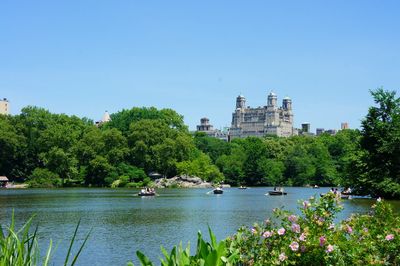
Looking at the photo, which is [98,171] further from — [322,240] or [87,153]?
[322,240]

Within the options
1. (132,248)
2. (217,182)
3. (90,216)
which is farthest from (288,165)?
(132,248)

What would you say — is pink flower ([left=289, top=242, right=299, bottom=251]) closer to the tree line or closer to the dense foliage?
the tree line

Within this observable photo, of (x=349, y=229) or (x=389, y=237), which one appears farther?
(x=349, y=229)

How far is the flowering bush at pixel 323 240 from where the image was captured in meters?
6.41

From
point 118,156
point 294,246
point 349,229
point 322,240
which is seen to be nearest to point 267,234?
point 294,246

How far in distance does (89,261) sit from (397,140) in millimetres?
31819

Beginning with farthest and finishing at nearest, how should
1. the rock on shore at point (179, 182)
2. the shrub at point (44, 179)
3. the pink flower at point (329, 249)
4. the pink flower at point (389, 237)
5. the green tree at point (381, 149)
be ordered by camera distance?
the rock on shore at point (179, 182)
the shrub at point (44, 179)
the green tree at point (381, 149)
the pink flower at point (389, 237)
the pink flower at point (329, 249)

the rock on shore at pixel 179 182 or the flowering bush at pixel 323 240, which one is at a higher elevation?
the rock on shore at pixel 179 182

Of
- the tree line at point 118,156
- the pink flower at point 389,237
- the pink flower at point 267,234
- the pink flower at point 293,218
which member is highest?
the tree line at point 118,156

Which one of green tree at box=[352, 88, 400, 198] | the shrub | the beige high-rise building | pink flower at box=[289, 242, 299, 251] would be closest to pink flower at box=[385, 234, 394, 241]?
pink flower at box=[289, 242, 299, 251]

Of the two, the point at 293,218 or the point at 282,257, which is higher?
the point at 293,218

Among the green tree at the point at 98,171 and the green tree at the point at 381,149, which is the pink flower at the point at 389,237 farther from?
the green tree at the point at 98,171

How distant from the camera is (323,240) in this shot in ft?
20.9

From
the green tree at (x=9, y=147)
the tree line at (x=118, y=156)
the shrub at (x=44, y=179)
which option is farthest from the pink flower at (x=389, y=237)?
the green tree at (x=9, y=147)
